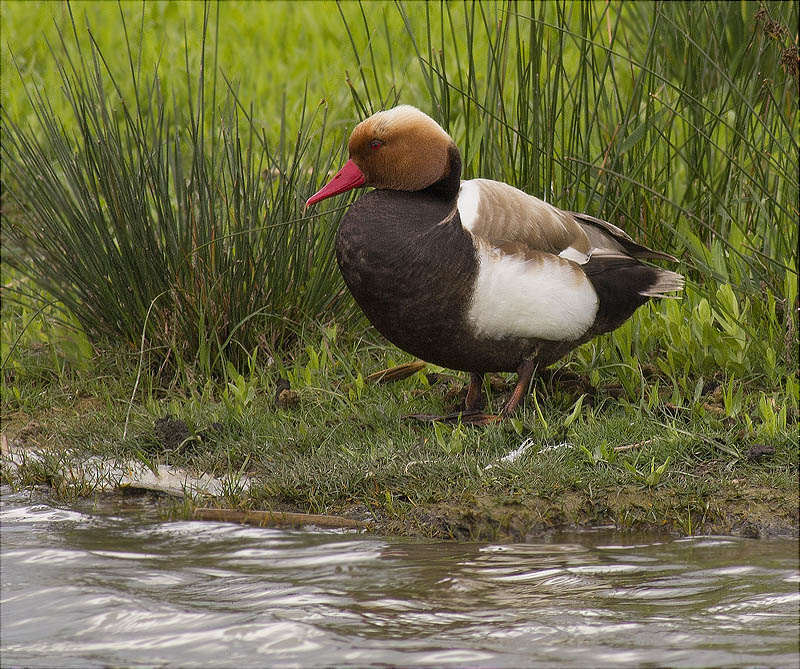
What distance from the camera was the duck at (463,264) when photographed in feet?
12.3

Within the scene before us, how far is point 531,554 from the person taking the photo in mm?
3346

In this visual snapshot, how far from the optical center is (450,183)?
3.95m

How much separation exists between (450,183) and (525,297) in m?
0.49

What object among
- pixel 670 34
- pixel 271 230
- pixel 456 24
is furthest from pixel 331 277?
pixel 456 24

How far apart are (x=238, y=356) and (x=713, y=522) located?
2.09 metres

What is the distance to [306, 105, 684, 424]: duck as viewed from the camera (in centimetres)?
375

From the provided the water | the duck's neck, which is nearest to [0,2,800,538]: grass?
the water

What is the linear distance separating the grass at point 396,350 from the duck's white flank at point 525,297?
0.34 m

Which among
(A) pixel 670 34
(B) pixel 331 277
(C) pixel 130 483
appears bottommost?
(C) pixel 130 483

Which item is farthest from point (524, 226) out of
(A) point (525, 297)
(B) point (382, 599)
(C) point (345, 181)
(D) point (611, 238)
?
(B) point (382, 599)

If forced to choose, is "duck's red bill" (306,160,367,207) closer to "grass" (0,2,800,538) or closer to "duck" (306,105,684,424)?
"duck" (306,105,684,424)

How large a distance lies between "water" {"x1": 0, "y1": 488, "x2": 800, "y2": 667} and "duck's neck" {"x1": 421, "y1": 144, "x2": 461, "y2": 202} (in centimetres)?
120

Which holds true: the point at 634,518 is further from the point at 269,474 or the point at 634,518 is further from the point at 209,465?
the point at 209,465

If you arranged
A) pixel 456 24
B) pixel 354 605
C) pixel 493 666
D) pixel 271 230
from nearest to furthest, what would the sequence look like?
1. pixel 493 666
2. pixel 354 605
3. pixel 271 230
4. pixel 456 24
